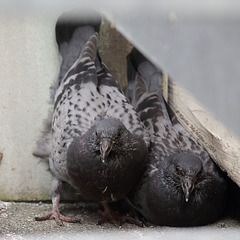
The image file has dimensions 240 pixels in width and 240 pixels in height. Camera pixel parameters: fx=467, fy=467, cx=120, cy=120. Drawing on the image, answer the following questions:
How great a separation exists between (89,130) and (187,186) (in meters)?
0.95

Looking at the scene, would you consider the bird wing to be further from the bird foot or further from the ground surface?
the bird foot

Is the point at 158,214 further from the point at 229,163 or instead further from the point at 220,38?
the point at 220,38

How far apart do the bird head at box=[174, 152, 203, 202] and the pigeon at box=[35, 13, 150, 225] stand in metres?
0.33

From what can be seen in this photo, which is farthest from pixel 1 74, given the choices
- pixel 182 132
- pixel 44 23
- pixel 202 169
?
pixel 202 169

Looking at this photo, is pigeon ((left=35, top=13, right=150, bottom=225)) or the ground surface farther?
pigeon ((left=35, top=13, right=150, bottom=225))

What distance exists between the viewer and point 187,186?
3859 millimetres

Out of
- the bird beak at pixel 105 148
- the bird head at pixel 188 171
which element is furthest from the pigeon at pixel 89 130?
the bird head at pixel 188 171

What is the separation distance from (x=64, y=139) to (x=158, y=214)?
107 cm

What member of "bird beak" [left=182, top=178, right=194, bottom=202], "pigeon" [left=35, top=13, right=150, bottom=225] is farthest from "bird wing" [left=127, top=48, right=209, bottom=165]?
"bird beak" [left=182, top=178, right=194, bottom=202]

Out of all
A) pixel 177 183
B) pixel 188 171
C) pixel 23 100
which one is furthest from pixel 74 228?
pixel 23 100

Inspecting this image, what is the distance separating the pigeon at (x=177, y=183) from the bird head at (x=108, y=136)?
22.3 inches

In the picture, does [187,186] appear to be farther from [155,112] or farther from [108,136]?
[155,112]

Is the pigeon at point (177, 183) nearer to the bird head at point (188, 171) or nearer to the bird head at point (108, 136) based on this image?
the bird head at point (188, 171)

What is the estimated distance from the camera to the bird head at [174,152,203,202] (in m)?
3.87
